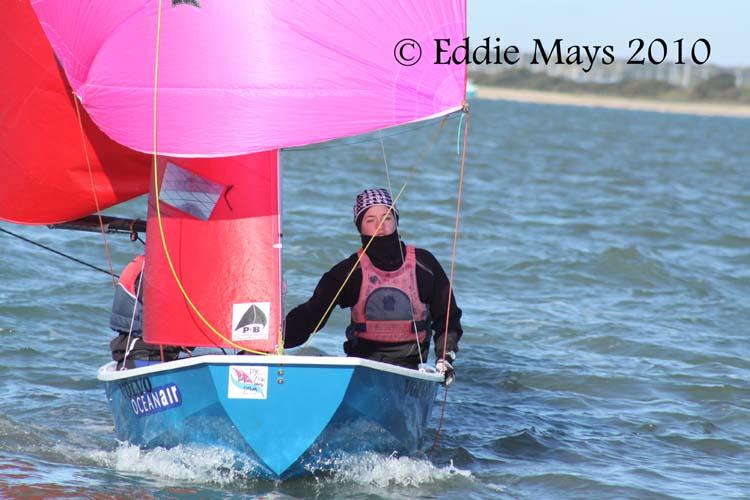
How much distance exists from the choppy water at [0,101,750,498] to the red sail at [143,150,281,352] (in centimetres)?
44

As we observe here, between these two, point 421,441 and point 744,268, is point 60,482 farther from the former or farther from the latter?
point 744,268

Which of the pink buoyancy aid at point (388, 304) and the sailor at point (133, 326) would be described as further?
the sailor at point (133, 326)

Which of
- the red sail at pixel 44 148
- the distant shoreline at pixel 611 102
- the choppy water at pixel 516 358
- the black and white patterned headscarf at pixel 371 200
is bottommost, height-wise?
the choppy water at pixel 516 358

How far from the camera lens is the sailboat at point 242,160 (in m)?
5.68

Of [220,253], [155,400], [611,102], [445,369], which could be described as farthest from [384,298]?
[611,102]

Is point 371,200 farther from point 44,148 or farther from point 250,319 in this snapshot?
point 44,148

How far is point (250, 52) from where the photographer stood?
19.0ft

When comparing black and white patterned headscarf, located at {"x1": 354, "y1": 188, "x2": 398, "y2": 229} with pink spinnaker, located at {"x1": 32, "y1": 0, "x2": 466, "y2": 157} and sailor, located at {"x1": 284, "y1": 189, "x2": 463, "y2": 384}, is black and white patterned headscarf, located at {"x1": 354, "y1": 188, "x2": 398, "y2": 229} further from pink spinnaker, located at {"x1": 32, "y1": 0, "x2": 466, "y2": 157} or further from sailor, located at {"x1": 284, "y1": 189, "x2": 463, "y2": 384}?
pink spinnaker, located at {"x1": 32, "y1": 0, "x2": 466, "y2": 157}

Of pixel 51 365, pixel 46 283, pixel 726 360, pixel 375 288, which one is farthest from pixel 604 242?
pixel 375 288

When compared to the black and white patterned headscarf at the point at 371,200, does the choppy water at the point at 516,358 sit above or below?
below

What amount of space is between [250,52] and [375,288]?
1.38 m

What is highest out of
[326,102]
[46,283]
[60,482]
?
[326,102]

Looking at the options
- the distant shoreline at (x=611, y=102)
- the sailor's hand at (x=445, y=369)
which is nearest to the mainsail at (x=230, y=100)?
the sailor's hand at (x=445, y=369)

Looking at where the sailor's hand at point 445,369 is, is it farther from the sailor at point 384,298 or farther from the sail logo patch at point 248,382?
the sail logo patch at point 248,382
